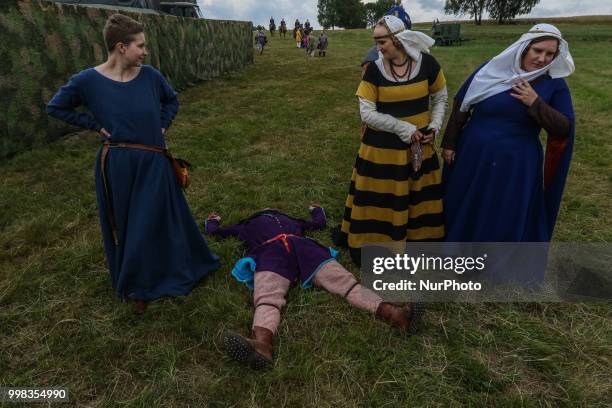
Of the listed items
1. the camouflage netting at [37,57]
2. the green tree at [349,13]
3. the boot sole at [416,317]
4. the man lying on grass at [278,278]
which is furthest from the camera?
the green tree at [349,13]

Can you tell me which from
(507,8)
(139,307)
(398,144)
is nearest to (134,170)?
(139,307)

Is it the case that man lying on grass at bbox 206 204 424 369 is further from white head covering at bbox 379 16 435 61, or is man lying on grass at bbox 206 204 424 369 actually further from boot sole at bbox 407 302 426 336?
white head covering at bbox 379 16 435 61

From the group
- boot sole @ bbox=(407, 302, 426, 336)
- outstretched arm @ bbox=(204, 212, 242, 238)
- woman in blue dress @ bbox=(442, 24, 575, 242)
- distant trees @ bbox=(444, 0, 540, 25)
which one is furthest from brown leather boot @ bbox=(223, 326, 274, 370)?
distant trees @ bbox=(444, 0, 540, 25)

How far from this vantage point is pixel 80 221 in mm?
4250

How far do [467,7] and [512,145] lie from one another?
6488 cm

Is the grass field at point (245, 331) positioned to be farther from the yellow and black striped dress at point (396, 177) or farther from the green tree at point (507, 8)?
the green tree at point (507, 8)

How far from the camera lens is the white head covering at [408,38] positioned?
9.21 ft

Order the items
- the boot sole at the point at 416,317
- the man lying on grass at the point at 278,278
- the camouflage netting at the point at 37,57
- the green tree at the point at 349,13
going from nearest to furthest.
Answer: the man lying on grass at the point at 278,278
the boot sole at the point at 416,317
the camouflage netting at the point at 37,57
the green tree at the point at 349,13

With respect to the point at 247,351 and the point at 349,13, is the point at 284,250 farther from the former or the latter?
the point at 349,13

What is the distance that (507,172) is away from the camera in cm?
297

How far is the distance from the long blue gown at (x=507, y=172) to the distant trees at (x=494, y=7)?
6310 cm

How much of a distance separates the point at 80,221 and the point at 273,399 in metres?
3.12

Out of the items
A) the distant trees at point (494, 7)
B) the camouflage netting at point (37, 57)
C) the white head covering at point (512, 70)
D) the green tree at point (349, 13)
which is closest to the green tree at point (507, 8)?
the distant trees at point (494, 7)

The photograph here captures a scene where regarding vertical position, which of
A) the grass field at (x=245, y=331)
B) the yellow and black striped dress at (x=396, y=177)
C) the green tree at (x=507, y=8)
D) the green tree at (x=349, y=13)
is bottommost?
the grass field at (x=245, y=331)
